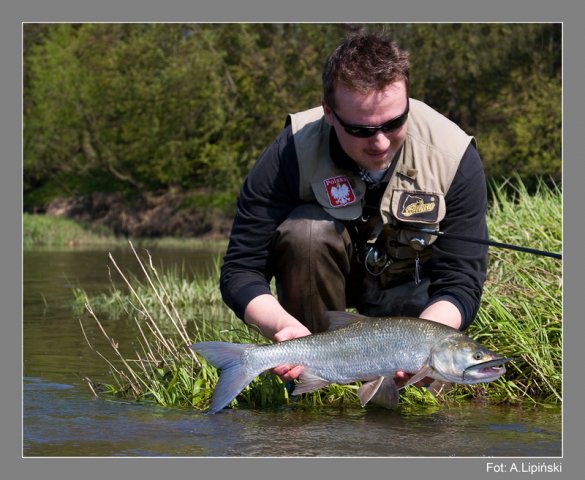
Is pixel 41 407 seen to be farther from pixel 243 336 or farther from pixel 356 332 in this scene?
pixel 356 332

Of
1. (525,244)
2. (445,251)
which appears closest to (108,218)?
(525,244)

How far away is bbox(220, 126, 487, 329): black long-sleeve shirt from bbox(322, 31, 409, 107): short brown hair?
0.60m

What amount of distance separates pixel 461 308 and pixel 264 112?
36125 millimetres

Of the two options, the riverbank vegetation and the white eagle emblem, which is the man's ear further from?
the riverbank vegetation

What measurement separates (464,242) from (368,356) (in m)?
0.97

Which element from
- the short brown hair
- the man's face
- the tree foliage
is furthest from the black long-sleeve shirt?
the tree foliage

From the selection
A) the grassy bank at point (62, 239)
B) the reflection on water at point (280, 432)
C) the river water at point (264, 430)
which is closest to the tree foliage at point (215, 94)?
the grassy bank at point (62, 239)

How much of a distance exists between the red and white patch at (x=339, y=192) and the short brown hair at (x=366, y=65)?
1.72ft

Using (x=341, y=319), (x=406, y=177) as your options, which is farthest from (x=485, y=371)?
(x=406, y=177)

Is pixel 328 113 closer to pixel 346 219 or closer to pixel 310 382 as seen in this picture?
pixel 346 219

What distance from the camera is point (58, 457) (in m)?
4.55

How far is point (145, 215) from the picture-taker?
40.6m

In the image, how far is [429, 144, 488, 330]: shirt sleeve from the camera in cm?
500

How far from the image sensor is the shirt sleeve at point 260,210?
16.8 feet
